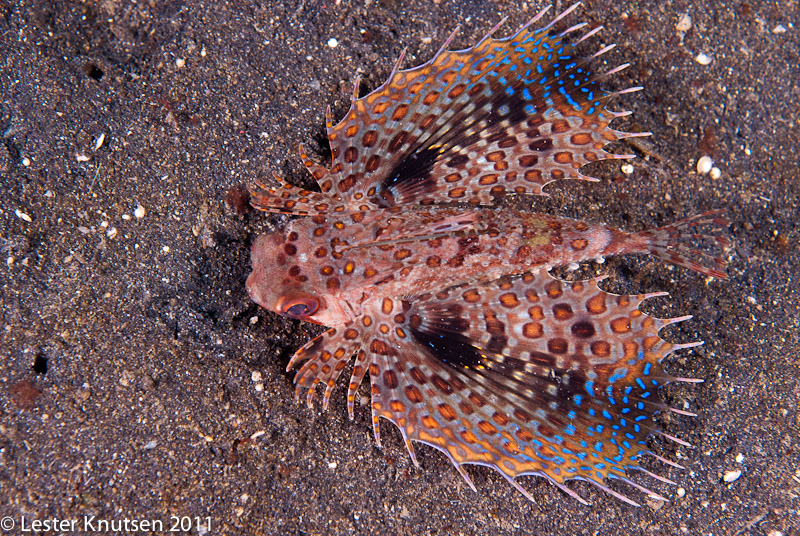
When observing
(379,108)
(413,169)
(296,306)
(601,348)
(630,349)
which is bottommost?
(630,349)

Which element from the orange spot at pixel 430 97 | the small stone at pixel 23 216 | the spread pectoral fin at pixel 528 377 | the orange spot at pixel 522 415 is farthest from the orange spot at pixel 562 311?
the small stone at pixel 23 216

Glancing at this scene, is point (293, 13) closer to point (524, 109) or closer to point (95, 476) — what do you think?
point (524, 109)

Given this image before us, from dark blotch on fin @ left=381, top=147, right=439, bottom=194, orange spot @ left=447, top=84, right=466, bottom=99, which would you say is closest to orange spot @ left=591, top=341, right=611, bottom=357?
dark blotch on fin @ left=381, top=147, right=439, bottom=194

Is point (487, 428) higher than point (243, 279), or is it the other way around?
point (243, 279)

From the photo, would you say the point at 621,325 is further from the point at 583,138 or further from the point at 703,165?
the point at 703,165

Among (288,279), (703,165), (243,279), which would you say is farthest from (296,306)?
(703,165)

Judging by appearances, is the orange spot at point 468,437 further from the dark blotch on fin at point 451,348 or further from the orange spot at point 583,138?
the orange spot at point 583,138
